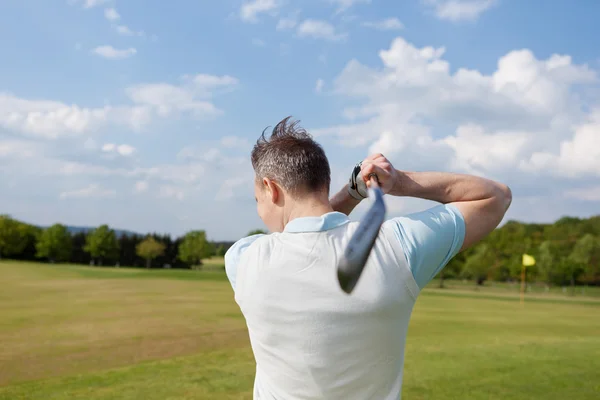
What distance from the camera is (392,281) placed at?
4.92ft

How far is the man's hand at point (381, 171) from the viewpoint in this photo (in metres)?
1.63

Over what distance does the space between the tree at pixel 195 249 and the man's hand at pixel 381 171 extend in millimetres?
77602

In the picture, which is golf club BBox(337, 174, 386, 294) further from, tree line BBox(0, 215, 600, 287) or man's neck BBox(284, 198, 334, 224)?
tree line BBox(0, 215, 600, 287)

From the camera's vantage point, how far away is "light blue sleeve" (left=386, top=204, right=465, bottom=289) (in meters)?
1.53

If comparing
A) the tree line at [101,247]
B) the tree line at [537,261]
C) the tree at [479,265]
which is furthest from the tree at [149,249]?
the tree at [479,265]

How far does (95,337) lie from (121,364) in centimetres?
280

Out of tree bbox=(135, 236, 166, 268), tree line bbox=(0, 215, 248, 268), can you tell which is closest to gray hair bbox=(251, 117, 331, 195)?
tree line bbox=(0, 215, 248, 268)

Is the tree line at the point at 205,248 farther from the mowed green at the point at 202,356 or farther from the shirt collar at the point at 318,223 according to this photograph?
the shirt collar at the point at 318,223

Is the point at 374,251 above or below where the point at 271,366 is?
above

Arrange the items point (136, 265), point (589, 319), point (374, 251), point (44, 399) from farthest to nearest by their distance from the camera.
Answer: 1. point (136, 265)
2. point (589, 319)
3. point (44, 399)
4. point (374, 251)

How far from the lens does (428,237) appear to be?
5.07ft

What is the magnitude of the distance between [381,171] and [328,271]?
344 mm

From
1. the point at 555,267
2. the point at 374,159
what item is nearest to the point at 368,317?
the point at 374,159

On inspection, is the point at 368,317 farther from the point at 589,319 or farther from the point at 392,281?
the point at 589,319
